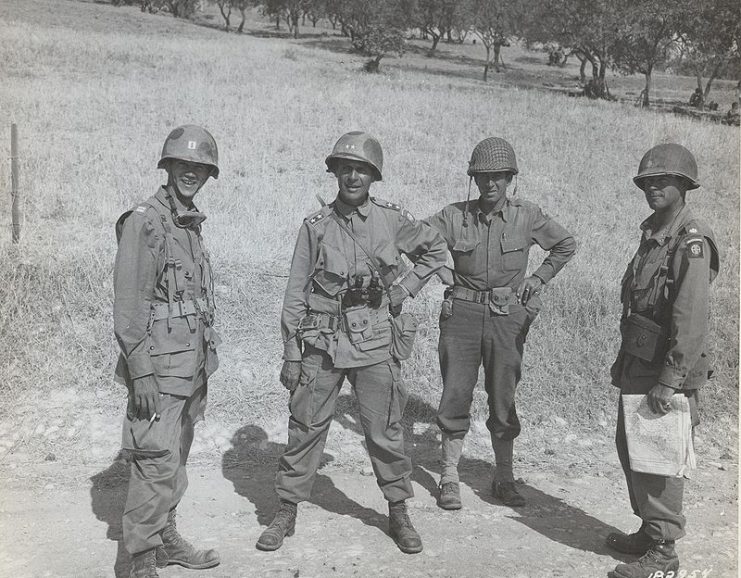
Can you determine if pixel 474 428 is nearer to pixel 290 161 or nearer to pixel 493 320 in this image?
pixel 493 320

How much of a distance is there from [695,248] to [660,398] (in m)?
0.84

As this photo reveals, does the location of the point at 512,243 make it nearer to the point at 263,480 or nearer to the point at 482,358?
the point at 482,358

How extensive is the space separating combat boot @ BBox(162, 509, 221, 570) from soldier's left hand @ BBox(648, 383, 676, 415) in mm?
2634

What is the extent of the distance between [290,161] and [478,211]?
928cm

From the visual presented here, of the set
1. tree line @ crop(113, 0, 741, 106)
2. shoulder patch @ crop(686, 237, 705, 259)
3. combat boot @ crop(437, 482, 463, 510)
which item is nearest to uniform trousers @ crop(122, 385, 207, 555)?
combat boot @ crop(437, 482, 463, 510)

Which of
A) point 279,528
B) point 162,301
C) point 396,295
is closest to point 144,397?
point 162,301

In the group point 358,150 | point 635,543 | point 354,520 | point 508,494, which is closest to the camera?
point 358,150

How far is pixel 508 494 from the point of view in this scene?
5145mm

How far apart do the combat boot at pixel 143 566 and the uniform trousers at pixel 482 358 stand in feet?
7.37

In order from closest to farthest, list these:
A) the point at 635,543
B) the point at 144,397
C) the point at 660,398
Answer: the point at 144,397 < the point at 660,398 < the point at 635,543

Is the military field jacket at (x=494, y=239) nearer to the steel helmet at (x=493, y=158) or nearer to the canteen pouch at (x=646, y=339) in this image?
the steel helmet at (x=493, y=158)

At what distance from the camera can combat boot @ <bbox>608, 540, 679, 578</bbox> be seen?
4.03 m

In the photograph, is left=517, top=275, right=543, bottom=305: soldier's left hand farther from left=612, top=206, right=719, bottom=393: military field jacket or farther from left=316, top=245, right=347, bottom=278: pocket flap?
left=316, top=245, right=347, bottom=278: pocket flap

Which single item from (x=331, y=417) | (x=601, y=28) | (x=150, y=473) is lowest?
(x=150, y=473)
